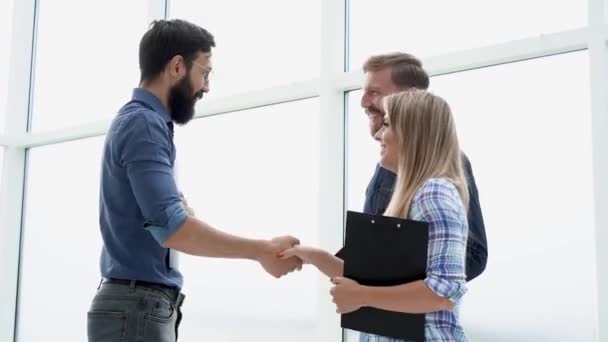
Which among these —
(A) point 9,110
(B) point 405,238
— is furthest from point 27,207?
(B) point 405,238

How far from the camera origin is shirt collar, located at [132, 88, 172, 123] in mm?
2107

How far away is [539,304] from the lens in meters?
2.47

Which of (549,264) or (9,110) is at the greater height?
(9,110)

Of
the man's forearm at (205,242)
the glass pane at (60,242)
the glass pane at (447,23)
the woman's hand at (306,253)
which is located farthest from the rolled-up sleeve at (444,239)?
the glass pane at (60,242)

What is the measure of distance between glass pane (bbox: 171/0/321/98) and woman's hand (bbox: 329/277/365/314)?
1725 mm

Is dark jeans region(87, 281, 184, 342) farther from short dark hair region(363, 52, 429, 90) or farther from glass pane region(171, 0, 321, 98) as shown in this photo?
glass pane region(171, 0, 321, 98)

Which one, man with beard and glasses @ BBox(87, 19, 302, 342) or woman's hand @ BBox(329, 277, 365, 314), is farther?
man with beard and glasses @ BBox(87, 19, 302, 342)

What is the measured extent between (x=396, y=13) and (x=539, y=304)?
1227mm

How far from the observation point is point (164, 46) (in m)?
2.17

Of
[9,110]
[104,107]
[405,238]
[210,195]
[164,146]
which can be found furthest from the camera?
[9,110]

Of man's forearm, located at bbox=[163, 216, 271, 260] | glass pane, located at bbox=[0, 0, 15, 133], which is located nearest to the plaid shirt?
man's forearm, located at bbox=[163, 216, 271, 260]

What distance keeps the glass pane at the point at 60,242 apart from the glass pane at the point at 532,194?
231 centimetres

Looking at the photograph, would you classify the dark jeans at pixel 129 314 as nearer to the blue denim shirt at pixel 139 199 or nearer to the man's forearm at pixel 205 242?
the blue denim shirt at pixel 139 199

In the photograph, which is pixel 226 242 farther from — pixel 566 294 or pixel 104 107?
pixel 104 107
